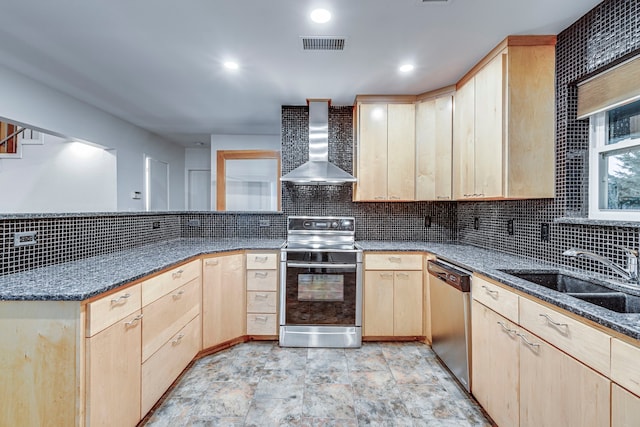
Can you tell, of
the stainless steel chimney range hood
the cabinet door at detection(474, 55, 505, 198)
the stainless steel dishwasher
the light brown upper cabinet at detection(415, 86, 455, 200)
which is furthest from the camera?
the stainless steel chimney range hood

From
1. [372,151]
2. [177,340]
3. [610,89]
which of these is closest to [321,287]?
[177,340]

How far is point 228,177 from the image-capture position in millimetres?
5031

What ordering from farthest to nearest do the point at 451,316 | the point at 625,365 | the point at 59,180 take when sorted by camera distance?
the point at 59,180, the point at 451,316, the point at 625,365

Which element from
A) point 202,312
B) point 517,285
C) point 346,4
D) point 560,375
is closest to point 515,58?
point 346,4

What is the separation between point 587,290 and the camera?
151 cm

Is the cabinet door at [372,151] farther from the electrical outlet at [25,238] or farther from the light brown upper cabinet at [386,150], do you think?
the electrical outlet at [25,238]

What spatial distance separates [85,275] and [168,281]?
440mm

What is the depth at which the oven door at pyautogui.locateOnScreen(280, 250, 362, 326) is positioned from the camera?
2525 millimetres

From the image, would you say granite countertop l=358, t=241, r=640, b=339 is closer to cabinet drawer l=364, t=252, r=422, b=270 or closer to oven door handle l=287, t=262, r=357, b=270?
cabinet drawer l=364, t=252, r=422, b=270

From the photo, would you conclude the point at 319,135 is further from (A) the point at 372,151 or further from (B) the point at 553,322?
(B) the point at 553,322

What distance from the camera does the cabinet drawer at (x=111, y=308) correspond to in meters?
1.20

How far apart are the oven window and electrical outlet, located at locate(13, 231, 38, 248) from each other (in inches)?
68.7

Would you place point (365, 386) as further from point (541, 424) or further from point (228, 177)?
point (228, 177)

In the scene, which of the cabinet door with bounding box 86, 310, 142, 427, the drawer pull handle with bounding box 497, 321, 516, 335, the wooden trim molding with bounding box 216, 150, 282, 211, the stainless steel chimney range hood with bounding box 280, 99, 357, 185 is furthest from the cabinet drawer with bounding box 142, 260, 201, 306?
the wooden trim molding with bounding box 216, 150, 282, 211
